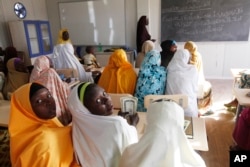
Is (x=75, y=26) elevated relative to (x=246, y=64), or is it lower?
elevated

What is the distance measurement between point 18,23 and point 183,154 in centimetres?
529

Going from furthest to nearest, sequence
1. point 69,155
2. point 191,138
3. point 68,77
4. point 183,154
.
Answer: point 68,77 → point 191,138 → point 69,155 → point 183,154

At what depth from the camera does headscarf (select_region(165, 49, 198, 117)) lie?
215 centimetres

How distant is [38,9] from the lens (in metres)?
5.91

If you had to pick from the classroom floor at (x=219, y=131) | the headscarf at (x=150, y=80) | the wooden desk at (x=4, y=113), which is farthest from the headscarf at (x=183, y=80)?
the wooden desk at (x=4, y=113)

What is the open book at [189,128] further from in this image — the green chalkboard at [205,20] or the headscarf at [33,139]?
the green chalkboard at [205,20]

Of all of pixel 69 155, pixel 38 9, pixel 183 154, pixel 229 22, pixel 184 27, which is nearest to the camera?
pixel 183 154

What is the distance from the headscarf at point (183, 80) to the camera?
→ 215cm

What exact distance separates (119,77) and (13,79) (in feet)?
5.02

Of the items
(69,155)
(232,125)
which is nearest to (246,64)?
(232,125)

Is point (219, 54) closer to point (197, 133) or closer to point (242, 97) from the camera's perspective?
point (242, 97)

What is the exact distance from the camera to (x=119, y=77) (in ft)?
7.77

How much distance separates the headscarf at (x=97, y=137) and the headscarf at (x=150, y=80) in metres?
1.12

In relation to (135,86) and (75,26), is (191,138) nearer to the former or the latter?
(135,86)
